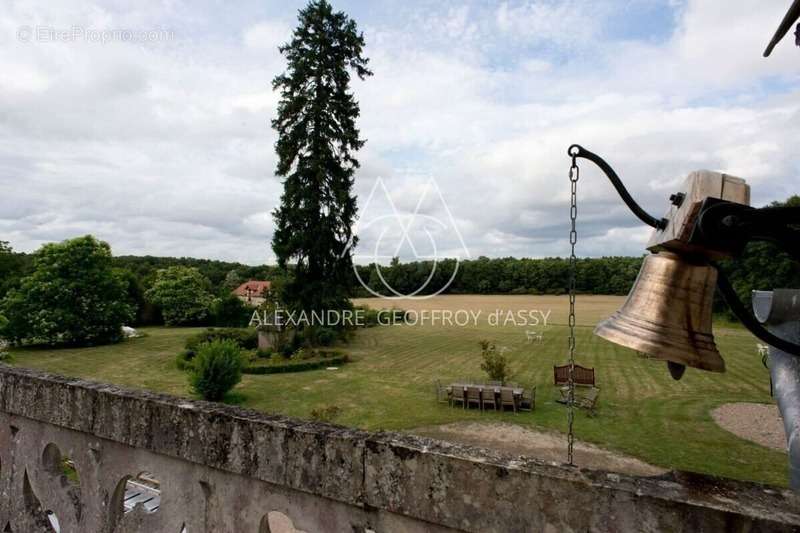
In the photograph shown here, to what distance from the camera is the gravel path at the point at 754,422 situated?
478 inches

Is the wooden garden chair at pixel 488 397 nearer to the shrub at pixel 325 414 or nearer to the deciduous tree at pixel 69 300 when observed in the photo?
the shrub at pixel 325 414

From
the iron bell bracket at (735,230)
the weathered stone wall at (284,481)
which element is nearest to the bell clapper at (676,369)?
the iron bell bracket at (735,230)

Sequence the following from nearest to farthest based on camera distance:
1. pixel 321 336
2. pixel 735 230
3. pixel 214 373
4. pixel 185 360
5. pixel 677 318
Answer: pixel 735 230 → pixel 677 318 → pixel 214 373 → pixel 185 360 → pixel 321 336

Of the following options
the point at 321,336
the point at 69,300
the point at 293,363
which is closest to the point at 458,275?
the point at 321,336

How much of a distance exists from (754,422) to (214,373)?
17.9m

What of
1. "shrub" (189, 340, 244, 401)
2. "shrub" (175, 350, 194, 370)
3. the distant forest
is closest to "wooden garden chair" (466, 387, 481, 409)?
"shrub" (189, 340, 244, 401)

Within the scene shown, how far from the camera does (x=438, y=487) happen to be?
1.68 m

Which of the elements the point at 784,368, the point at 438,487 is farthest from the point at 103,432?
the point at 784,368

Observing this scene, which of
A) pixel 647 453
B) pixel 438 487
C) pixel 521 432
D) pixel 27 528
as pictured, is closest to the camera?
pixel 438 487

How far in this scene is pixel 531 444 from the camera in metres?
11.8

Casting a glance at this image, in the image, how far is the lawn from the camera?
11.7 m

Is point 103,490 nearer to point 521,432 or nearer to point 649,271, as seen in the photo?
point 649,271

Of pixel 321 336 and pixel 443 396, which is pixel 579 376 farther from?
pixel 321 336

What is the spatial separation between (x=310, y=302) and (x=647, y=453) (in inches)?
787
